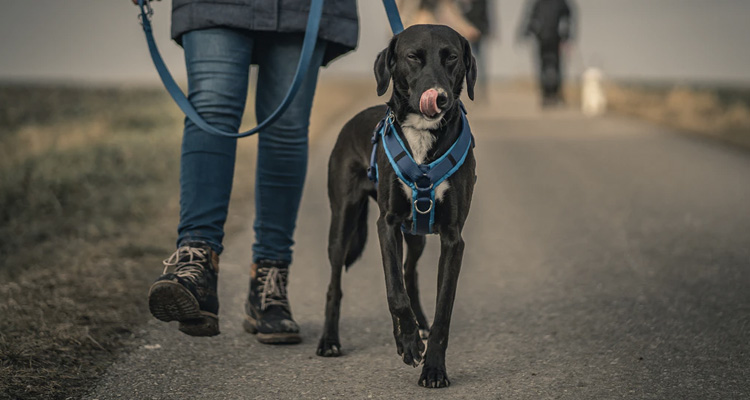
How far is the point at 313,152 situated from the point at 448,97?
7694mm

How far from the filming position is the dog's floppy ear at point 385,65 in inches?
130

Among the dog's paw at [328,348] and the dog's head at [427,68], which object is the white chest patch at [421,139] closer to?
the dog's head at [427,68]

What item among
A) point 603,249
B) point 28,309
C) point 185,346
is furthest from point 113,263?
point 603,249

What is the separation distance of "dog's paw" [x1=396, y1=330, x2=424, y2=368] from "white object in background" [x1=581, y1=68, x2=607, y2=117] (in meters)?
15.2

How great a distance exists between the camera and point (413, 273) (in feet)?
12.6

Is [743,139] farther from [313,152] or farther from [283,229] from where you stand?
[283,229]

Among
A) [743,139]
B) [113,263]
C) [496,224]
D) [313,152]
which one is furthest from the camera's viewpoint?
[743,139]

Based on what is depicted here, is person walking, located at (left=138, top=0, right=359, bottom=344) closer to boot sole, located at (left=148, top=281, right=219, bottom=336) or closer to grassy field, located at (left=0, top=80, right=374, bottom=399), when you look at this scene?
boot sole, located at (left=148, top=281, right=219, bottom=336)

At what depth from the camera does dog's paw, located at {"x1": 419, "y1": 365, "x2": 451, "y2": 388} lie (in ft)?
10.1

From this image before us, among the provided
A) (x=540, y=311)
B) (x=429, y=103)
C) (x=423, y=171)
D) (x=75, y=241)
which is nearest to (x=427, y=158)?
(x=423, y=171)

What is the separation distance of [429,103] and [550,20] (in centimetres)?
1560

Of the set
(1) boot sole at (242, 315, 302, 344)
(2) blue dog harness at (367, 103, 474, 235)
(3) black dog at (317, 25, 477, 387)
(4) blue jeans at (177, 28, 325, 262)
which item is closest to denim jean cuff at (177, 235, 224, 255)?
(4) blue jeans at (177, 28, 325, 262)

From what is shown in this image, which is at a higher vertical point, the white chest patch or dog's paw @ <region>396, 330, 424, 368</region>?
the white chest patch

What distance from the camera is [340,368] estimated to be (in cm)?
334
